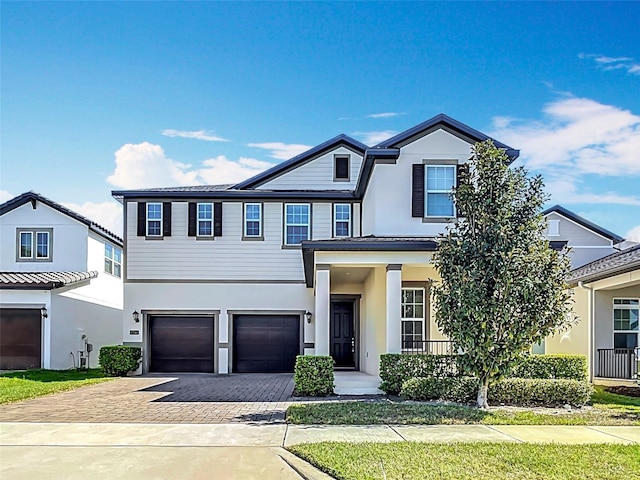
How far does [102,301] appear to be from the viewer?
22.6m

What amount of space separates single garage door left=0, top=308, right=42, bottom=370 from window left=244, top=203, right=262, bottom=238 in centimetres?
730

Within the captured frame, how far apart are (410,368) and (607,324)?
7017mm

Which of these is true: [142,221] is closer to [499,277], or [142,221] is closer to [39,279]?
[39,279]

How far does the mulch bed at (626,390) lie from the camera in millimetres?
13380

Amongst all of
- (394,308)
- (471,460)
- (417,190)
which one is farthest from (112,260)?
(471,460)

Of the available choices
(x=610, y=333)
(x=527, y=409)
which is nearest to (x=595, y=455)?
(x=527, y=409)

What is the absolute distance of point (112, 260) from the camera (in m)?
23.6

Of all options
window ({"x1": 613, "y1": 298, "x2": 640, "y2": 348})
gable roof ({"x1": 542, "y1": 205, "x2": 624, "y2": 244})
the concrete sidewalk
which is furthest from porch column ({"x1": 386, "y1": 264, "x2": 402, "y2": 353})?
gable roof ({"x1": 542, "y1": 205, "x2": 624, "y2": 244})

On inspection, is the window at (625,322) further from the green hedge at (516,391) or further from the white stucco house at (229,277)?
the white stucco house at (229,277)

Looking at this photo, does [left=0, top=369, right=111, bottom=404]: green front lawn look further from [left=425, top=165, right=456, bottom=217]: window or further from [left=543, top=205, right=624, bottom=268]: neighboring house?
[left=543, top=205, right=624, bottom=268]: neighboring house

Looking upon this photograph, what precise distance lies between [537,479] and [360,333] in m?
13.1

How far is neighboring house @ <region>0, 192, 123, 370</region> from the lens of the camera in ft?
62.7

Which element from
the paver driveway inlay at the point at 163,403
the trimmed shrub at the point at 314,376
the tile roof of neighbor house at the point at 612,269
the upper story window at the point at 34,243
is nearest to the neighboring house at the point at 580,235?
the tile roof of neighbor house at the point at 612,269

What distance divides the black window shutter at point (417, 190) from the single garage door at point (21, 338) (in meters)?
12.6
